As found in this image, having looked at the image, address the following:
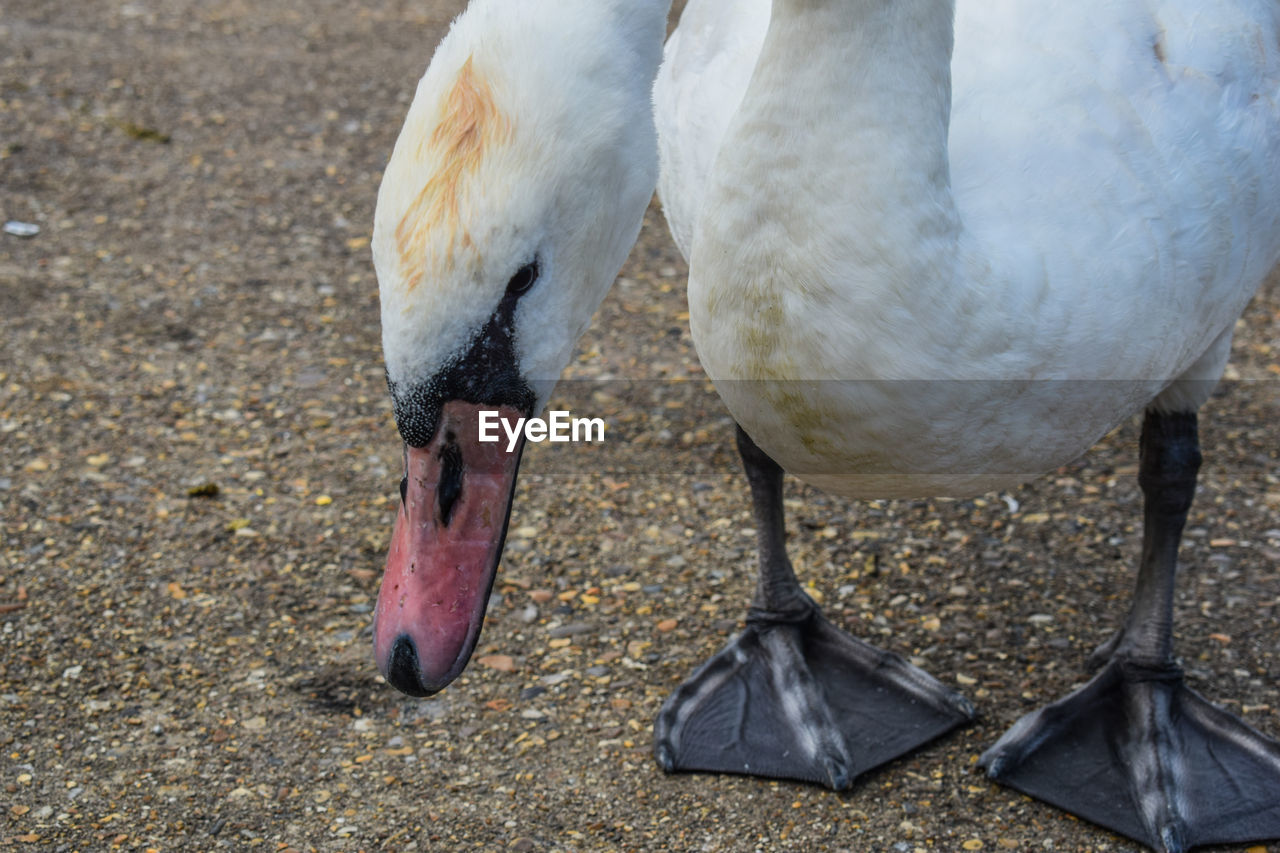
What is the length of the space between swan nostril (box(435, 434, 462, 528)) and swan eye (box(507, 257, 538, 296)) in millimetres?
231

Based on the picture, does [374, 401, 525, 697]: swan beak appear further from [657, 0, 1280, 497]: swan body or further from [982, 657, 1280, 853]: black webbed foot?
[982, 657, 1280, 853]: black webbed foot

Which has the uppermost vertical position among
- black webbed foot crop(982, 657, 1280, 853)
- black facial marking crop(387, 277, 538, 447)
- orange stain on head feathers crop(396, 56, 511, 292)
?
orange stain on head feathers crop(396, 56, 511, 292)

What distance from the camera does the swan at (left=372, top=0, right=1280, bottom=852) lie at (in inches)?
72.7

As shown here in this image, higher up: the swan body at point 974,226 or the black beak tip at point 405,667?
the swan body at point 974,226

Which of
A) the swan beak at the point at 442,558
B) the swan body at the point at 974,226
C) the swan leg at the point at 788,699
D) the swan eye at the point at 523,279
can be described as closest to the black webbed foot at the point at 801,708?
the swan leg at the point at 788,699

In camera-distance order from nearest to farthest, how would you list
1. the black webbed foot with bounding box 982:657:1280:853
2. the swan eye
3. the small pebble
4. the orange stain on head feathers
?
1. the orange stain on head feathers
2. the swan eye
3. the black webbed foot with bounding box 982:657:1280:853
4. the small pebble

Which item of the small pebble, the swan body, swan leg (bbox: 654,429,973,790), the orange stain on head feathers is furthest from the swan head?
the small pebble

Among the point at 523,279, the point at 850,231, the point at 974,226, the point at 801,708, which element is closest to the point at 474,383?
the point at 523,279

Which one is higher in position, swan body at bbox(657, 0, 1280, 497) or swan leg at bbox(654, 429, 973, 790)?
swan body at bbox(657, 0, 1280, 497)

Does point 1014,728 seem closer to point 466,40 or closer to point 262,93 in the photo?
point 466,40

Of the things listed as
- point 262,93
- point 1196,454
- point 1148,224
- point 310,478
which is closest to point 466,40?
point 1148,224

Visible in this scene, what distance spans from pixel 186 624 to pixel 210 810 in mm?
662

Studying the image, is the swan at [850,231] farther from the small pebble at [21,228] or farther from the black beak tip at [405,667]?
the small pebble at [21,228]

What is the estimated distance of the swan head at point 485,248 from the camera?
1.81 meters
